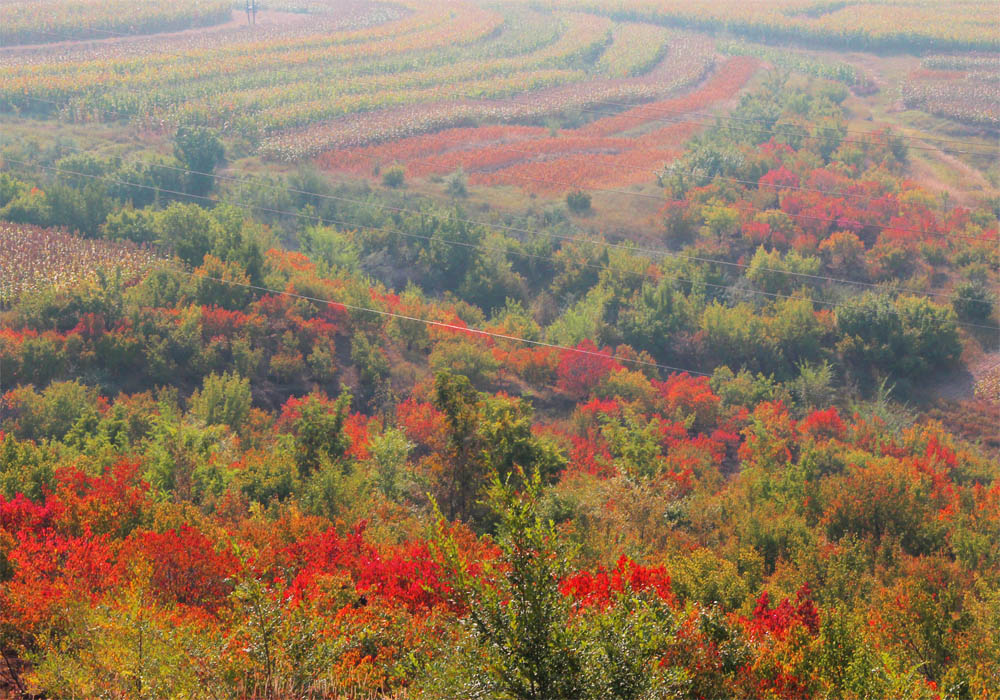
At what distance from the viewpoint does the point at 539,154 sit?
250 ft

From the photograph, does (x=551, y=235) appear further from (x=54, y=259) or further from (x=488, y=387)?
(x=54, y=259)

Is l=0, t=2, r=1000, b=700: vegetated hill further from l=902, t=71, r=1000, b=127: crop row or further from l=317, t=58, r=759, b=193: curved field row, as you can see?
l=902, t=71, r=1000, b=127: crop row

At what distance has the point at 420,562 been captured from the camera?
22031mm

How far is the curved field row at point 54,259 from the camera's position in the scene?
46062 millimetres

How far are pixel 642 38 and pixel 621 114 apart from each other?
31.1 meters

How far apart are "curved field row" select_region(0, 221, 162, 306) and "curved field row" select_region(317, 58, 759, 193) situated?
23.1 m

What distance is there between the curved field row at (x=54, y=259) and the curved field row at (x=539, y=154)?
911 inches

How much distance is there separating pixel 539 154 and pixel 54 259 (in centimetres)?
4207

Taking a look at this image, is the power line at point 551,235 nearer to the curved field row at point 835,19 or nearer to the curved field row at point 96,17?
the curved field row at point 96,17

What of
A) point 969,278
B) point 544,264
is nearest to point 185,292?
point 544,264

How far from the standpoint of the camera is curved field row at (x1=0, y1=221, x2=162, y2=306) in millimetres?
46062

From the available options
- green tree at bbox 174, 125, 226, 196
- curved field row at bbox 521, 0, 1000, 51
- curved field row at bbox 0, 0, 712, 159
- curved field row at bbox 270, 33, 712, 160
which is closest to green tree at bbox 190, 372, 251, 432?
green tree at bbox 174, 125, 226, 196

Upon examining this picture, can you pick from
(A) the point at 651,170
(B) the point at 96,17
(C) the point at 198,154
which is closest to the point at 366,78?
(C) the point at 198,154

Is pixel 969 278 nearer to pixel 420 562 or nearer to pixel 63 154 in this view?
pixel 420 562
